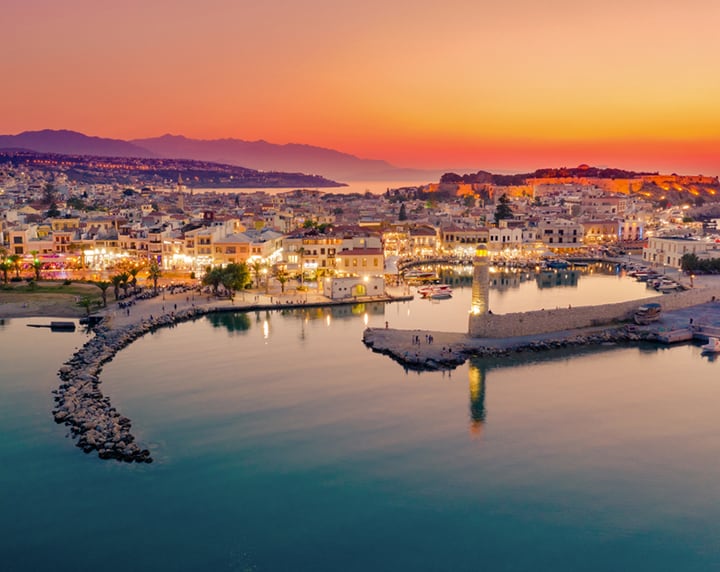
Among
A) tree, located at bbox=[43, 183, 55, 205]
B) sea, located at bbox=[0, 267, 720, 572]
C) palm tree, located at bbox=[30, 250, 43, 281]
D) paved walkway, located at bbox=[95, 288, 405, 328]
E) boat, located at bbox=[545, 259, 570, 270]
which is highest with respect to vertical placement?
tree, located at bbox=[43, 183, 55, 205]

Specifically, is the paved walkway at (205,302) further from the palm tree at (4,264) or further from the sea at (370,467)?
the palm tree at (4,264)

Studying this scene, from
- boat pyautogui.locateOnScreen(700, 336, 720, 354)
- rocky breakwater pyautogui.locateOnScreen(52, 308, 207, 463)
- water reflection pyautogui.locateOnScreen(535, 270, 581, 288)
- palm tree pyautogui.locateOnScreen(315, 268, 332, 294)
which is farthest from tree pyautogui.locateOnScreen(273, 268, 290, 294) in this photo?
boat pyautogui.locateOnScreen(700, 336, 720, 354)

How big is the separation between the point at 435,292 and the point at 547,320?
10.3m

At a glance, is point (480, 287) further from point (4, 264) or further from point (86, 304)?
point (4, 264)

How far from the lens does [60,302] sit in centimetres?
2998

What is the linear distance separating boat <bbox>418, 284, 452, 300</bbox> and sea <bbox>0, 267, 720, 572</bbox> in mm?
11477

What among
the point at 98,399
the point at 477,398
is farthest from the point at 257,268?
the point at 477,398

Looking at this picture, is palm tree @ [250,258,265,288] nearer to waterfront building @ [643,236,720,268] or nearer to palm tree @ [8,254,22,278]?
palm tree @ [8,254,22,278]

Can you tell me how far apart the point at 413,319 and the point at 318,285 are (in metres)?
8.50

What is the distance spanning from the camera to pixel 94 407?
1653 centimetres

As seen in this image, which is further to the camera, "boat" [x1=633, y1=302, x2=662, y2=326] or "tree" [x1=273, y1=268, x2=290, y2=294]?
"tree" [x1=273, y1=268, x2=290, y2=294]

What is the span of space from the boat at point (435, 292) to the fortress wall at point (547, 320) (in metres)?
9.39

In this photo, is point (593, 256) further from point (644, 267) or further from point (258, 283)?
point (258, 283)

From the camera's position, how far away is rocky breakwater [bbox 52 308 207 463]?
14.4m
